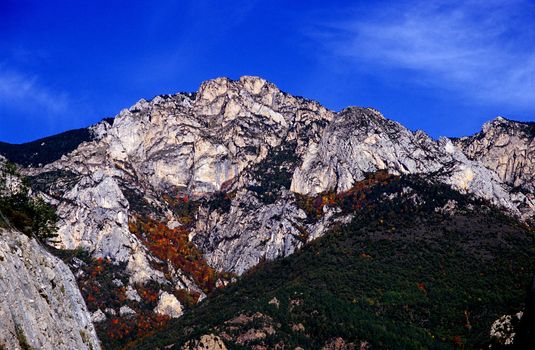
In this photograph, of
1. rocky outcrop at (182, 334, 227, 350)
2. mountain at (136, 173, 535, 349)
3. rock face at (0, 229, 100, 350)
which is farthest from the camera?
mountain at (136, 173, 535, 349)

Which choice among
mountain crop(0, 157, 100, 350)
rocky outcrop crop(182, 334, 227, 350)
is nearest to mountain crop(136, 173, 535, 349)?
rocky outcrop crop(182, 334, 227, 350)

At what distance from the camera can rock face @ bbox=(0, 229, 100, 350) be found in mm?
41213

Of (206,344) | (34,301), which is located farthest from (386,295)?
(34,301)

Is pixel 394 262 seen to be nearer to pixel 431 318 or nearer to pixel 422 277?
pixel 422 277

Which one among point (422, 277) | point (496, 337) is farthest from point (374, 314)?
point (496, 337)

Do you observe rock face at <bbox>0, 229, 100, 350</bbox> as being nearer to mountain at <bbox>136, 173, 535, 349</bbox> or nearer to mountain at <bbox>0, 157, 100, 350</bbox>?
mountain at <bbox>0, 157, 100, 350</bbox>

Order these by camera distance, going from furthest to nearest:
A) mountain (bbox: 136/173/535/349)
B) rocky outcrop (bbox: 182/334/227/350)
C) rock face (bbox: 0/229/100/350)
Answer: mountain (bbox: 136/173/535/349) → rocky outcrop (bbox: 182/334/227/350) → rock face (bbox: 0/229/100/350)

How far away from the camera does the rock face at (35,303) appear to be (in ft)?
135

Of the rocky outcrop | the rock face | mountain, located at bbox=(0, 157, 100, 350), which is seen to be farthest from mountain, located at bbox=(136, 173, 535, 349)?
the rock face

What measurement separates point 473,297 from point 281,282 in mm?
55806

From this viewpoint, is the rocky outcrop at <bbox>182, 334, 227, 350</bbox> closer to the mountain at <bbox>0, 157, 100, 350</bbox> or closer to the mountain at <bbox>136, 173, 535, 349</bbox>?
the mountain at <bbox>136, 173, 535, 349</bbox>

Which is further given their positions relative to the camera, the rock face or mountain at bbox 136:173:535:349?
mountain at bbox 136:173:535:349

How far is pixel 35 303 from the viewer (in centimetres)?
4659

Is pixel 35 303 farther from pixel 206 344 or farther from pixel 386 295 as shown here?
pixel 386 295
